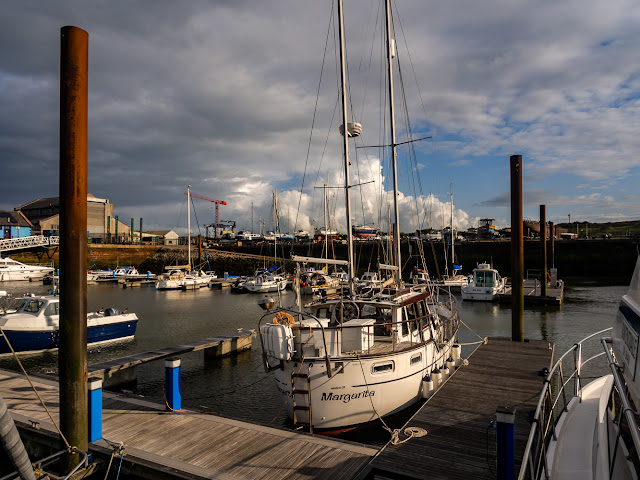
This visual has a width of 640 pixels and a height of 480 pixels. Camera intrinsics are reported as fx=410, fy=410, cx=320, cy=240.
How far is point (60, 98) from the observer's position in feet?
22.6

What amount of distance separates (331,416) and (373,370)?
155 cm

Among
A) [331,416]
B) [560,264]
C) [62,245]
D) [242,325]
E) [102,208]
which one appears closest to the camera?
[62,245]

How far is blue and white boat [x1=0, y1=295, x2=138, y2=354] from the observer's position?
63.4 feet

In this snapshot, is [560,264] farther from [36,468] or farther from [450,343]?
[36,468]

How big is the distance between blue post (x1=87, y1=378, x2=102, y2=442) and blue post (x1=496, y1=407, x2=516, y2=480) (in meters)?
7.18

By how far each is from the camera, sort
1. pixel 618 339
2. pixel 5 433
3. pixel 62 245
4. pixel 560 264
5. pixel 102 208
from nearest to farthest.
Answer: pixel 5 433, pixel 618 339, pixel 62 245, pixel 560 264, pixel 102 208

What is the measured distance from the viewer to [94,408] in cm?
799

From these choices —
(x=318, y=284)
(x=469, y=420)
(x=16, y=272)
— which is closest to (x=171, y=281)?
(x=318, y=284)

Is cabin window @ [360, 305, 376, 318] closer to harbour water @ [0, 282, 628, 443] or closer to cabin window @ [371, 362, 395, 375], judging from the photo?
cabin window @ [371, 362, 395, 375]

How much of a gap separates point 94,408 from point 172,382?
2059 mm

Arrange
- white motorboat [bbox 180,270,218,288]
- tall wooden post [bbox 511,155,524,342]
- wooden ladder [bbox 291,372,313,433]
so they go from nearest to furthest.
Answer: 1. wooden ladder [bbox 291,372,313,433]
2. tall wooden post [bbox 511,155,524,342]
3. white motorboat [bbox 180,270,218,288]

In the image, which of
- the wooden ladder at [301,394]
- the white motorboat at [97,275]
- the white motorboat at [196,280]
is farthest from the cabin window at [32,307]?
the white motorboat at [97,275]

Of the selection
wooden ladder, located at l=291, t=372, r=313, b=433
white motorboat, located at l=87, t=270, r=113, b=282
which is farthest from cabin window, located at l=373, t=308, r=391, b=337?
white motorboat, located at l=87, t=270, r=113, b=282

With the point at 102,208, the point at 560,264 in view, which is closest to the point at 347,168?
the point at 560,264
